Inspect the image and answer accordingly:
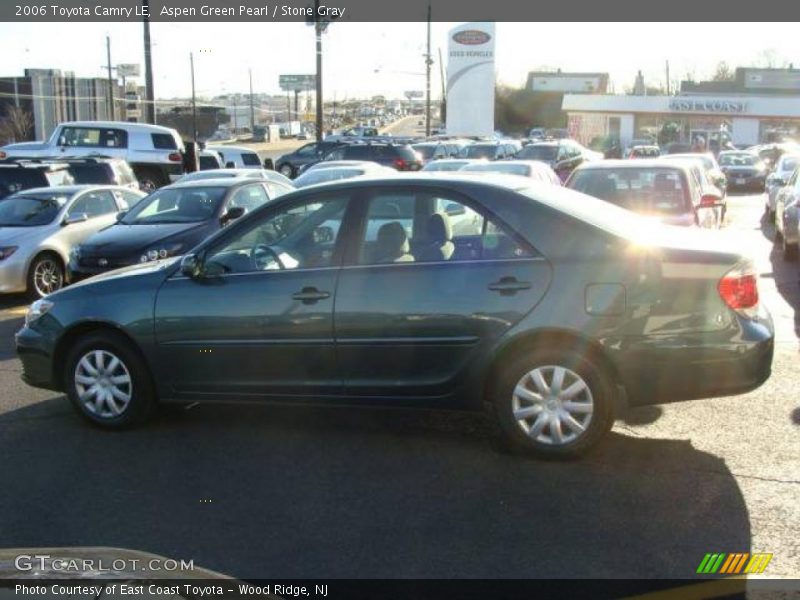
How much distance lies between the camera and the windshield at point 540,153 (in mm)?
29953

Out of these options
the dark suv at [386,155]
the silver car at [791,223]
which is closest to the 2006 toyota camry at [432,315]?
the silver car at [791,223]

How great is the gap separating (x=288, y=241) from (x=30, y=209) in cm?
767

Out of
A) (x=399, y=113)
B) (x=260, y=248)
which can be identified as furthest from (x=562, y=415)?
(x=399, y=113)

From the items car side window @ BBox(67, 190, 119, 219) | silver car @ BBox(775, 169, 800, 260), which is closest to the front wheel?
car side window @ BBox(67, 190, 119, 219)

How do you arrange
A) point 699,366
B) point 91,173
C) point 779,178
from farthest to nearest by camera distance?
point 779,178
point 91,173
point 699,366

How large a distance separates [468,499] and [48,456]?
2.67 m

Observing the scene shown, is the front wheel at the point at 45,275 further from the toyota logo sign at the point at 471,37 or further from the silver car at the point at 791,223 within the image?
the toyota logo sign at the point at 471,37

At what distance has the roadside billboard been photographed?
52.1m

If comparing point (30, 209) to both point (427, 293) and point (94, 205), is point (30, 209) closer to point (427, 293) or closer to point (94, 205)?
point (94, 205)

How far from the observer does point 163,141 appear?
2658 cm

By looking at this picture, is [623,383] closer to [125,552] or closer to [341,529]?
[341,529]

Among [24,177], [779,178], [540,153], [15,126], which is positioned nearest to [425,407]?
[24,177]

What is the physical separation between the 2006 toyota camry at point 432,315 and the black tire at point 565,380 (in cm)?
1

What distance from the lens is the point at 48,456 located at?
560 centimetres
